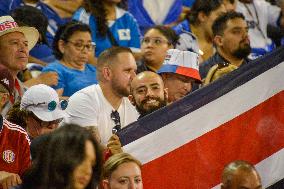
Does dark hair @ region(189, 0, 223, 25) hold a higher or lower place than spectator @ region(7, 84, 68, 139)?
higher

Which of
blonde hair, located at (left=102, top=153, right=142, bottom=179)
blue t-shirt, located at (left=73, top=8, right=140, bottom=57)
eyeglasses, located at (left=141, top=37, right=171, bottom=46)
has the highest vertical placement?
blue t-shirt, located at (left=73, top=8, right=140, bottom=57)

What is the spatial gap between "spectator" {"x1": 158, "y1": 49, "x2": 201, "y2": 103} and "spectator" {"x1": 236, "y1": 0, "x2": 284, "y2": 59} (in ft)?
7.10

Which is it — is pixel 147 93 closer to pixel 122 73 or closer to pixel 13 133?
pixel 122 73

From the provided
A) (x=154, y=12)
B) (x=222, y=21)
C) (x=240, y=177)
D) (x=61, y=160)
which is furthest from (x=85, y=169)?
(x=154, y=12)

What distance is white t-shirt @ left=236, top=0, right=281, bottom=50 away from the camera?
32.4ft

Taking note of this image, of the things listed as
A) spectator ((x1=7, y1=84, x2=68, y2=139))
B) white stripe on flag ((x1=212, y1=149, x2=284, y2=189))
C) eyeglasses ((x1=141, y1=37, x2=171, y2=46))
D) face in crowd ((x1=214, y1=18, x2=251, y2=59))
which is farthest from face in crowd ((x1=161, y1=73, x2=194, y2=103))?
spectator ((x1=7, y1=84, x2=68, y2=139))

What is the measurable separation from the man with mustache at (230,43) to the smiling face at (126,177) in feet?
9.12

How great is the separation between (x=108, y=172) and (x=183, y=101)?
857mm

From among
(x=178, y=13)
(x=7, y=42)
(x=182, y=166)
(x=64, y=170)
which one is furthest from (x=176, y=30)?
(x=64, y=170)

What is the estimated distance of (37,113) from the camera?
20.0ft

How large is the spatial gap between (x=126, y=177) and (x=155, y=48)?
124 inches

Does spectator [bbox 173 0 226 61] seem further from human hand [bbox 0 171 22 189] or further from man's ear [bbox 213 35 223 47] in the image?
human hand [bbox 0 171 22 189]

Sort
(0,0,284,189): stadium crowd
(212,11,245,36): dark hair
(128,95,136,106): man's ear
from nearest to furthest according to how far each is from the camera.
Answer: (0,0,284,189): stadium crowd
(128,95,136,106): man's ear
(212,11,245,36): dark hair

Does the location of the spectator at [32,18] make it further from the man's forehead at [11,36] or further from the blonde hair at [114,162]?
the blonde hair at [114,162]
